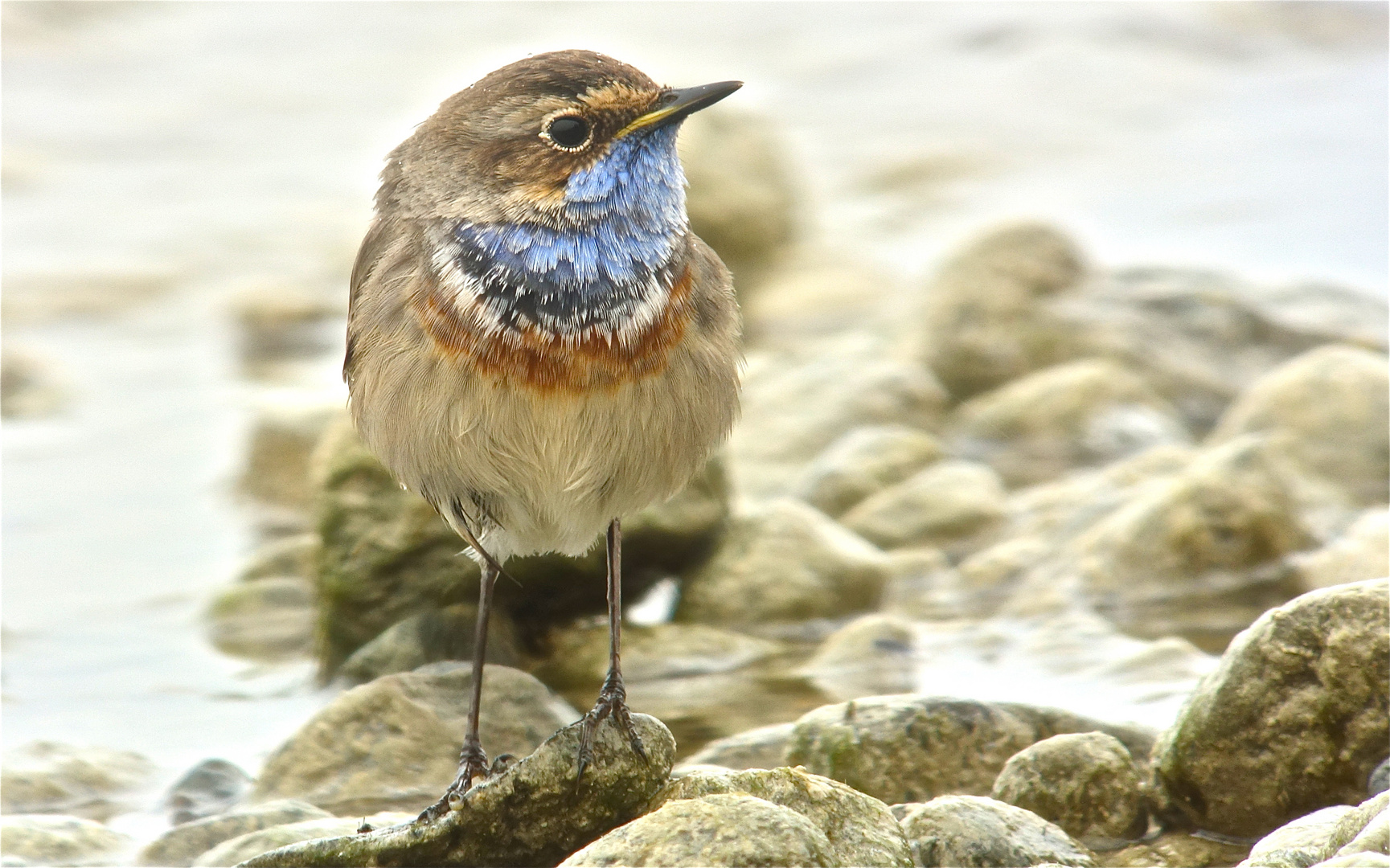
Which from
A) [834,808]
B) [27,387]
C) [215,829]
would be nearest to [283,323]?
[27,387]

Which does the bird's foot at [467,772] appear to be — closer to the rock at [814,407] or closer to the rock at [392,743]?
the rock at [392,743]

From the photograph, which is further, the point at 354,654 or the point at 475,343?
the point at 354,654

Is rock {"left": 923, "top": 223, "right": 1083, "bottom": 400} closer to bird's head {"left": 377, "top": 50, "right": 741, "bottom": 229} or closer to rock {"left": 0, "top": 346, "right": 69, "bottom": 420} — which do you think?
bird's head {"left": 377, "top": 50, "right": 741, "bottom": 229}

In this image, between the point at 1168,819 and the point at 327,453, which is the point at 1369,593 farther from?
the point at 327,453

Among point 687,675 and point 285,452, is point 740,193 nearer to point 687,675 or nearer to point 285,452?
point 285,452

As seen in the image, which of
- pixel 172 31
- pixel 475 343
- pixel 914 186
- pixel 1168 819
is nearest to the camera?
pixel 475 343

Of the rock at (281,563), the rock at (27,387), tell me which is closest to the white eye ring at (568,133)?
the rock at (281,563)

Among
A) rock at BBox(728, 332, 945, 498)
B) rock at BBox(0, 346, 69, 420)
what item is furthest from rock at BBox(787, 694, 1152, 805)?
rock at BBox(0, 346, 69, 420)

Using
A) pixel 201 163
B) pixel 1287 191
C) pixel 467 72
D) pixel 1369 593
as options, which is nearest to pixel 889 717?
pixel 1369 593
